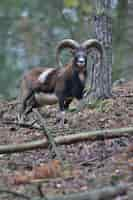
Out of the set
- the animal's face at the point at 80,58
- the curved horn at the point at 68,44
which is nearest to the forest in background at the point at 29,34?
the curved horn at the point at 68,44

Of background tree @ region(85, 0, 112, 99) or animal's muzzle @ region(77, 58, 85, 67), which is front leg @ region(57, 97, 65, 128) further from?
animal's muzzle @ region(77, 58, 85, 67)

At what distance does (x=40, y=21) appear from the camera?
1016 inches

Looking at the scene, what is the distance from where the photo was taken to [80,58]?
11.1 meters

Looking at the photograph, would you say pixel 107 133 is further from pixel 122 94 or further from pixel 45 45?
pixel 45 45

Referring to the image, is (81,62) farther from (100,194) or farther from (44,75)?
(100,194)

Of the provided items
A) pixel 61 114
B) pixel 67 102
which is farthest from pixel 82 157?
pixel 67 102

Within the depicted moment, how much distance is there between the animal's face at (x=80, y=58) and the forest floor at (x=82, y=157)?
96 cm

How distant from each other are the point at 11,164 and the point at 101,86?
16.2ft

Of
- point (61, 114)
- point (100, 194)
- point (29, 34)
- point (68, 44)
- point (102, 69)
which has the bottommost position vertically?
point (29, 34)

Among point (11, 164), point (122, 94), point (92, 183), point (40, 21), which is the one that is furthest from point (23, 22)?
point (92, 183)

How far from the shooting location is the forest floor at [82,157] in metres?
5.79

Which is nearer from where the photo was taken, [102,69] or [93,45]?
[93,45]

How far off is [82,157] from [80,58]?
412 cm

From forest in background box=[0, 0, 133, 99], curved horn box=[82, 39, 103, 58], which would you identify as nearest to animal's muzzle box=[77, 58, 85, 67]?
curved horn box=[82, 39, 103, 58]
